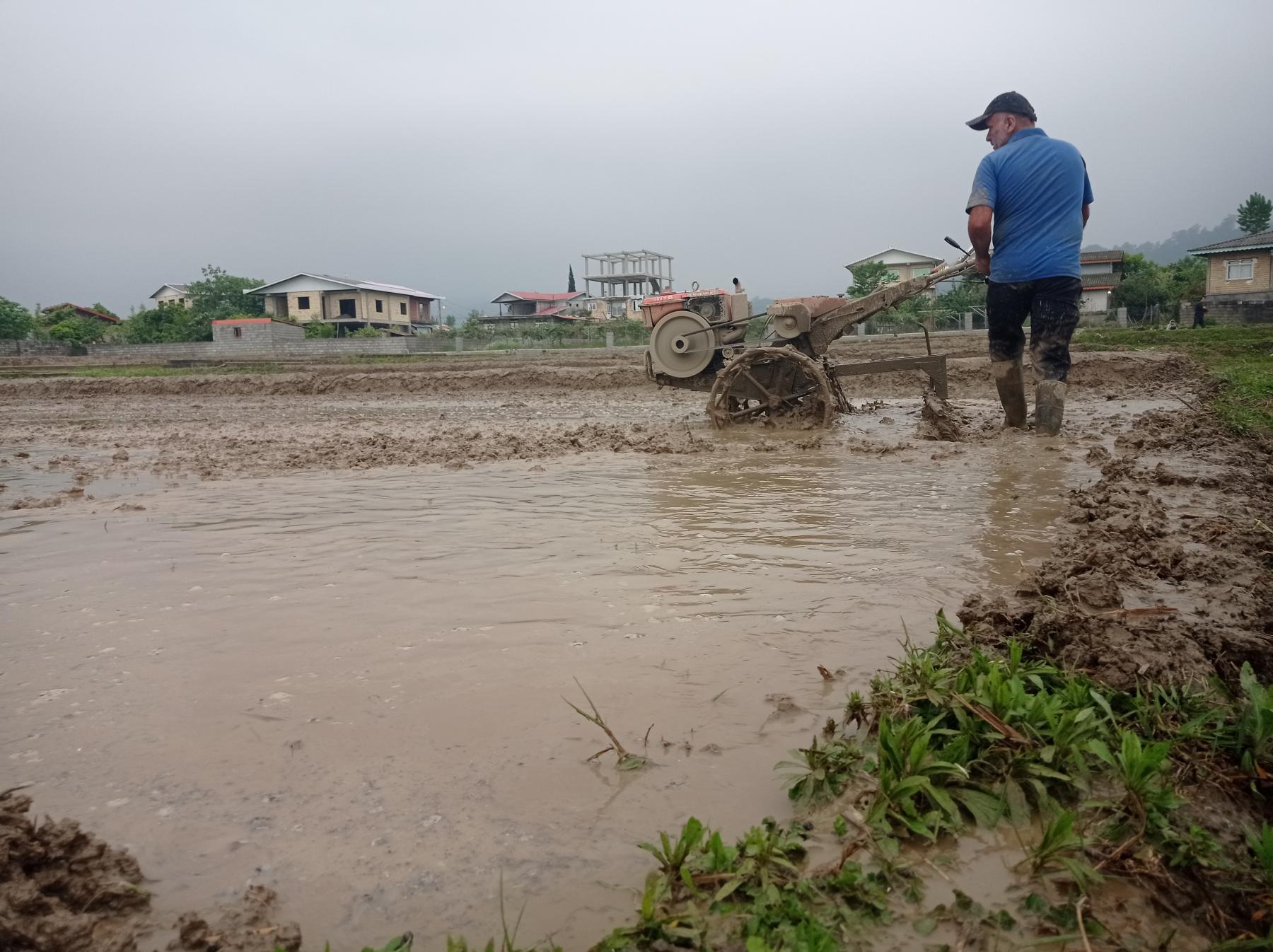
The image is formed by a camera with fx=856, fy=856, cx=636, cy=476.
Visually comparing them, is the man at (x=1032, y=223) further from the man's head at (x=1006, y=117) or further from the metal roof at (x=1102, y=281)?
the metal roof at (x=1102, y=281)

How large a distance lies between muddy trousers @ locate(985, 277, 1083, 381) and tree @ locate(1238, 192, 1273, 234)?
6761cm

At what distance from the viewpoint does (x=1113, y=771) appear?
1817 millimetres

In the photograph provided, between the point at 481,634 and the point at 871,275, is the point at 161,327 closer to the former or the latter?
the point at 871,275

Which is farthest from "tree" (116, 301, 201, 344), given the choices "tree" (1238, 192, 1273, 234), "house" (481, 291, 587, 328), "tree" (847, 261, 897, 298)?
"tree" (1238, 192, 1273, 234)

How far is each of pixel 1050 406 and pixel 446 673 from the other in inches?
236

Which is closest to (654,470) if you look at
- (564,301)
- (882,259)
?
(882,259)

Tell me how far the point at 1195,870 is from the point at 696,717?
1.18m

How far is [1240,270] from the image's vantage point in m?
39.3

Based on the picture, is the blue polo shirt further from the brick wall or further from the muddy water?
the brick wall

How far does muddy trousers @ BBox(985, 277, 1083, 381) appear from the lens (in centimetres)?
649

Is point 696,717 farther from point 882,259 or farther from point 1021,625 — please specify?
point 882,259

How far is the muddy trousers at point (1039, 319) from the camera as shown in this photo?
21.3ft

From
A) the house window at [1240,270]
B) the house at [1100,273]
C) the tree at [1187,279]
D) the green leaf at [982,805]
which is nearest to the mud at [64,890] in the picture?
the green leaf at [982,805]

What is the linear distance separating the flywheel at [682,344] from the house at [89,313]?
64209 mm
